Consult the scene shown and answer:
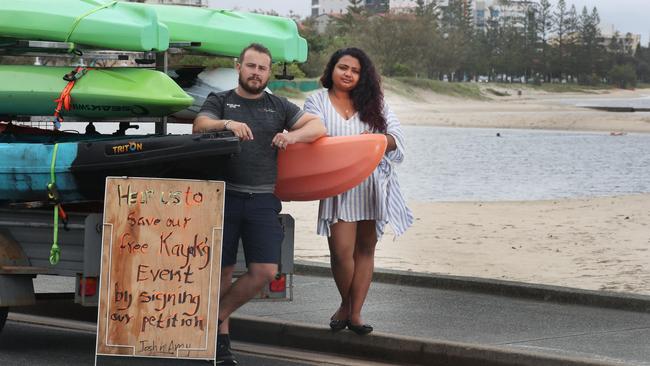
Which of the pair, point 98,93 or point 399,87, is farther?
point 399,87

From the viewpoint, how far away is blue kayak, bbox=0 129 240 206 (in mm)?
7848

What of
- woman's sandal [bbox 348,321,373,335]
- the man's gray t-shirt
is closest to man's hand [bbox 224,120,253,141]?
the man's gray t-shirt

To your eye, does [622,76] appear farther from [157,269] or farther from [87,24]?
[157,269]

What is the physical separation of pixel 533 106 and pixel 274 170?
9588 cm

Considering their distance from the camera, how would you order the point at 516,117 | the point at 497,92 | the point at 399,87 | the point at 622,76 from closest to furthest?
the point at 516,117 → the point at 399,87 → the point at 497,92 → the point at 622,76

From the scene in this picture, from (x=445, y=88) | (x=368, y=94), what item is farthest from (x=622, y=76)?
(x=368, y=94)

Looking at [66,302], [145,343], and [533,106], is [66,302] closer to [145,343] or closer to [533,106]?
[145,343]

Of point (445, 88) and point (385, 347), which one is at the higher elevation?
point (385, 347)

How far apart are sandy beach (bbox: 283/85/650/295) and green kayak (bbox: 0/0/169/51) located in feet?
17.9

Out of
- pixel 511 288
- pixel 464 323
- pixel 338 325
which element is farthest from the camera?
pixel 511 288

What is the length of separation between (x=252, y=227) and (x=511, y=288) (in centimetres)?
358

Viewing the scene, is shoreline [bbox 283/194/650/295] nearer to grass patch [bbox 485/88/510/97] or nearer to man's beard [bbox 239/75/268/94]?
man's beard [bbox 239/75/268/94]

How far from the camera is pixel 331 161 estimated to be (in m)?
8.56

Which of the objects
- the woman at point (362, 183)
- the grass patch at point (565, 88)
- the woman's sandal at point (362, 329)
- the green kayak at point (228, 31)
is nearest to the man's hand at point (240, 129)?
the woman at point (362, 183)
